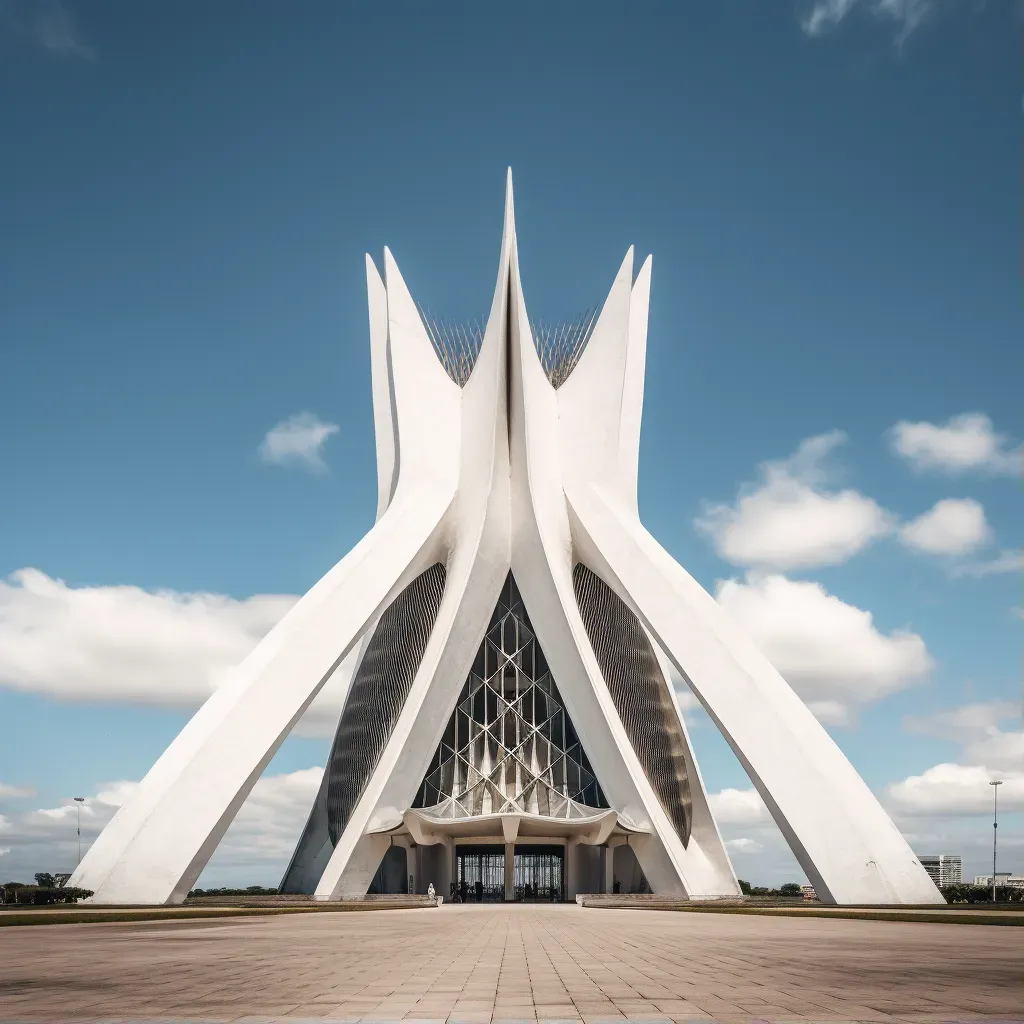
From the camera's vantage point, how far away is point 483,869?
99.1 ft

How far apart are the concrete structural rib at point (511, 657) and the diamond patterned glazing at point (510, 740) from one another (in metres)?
0.06

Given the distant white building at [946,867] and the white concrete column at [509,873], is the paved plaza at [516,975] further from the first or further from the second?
the distant white building at [946,867]

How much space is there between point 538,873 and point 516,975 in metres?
24.0

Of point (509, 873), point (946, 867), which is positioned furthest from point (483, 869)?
point (946, 867)

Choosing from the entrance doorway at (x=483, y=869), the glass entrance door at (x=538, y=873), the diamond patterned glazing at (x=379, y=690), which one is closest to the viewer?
the diamond patterned glazing at (x=379, y=690)

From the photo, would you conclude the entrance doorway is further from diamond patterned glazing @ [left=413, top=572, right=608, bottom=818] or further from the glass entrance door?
diamond patterned glazing @ [left=413, top=572, right=608, bottom=818]

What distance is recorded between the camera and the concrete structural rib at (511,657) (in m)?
20.3

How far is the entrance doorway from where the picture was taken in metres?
29.0

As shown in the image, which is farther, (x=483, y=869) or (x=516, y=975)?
(x=483, y=869)

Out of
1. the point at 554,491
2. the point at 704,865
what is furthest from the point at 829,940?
the point at 554,491

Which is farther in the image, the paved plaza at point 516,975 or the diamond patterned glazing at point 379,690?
the diamond patterned glazing at point 379,690

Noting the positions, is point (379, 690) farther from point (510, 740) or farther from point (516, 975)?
point (516, 975)

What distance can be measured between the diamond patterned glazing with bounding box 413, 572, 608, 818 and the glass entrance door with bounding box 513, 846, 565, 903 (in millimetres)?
2995

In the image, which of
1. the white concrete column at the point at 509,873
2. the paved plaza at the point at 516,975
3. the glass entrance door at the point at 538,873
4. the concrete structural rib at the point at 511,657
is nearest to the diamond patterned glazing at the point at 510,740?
the concrete structural rib at the point at 511,657
